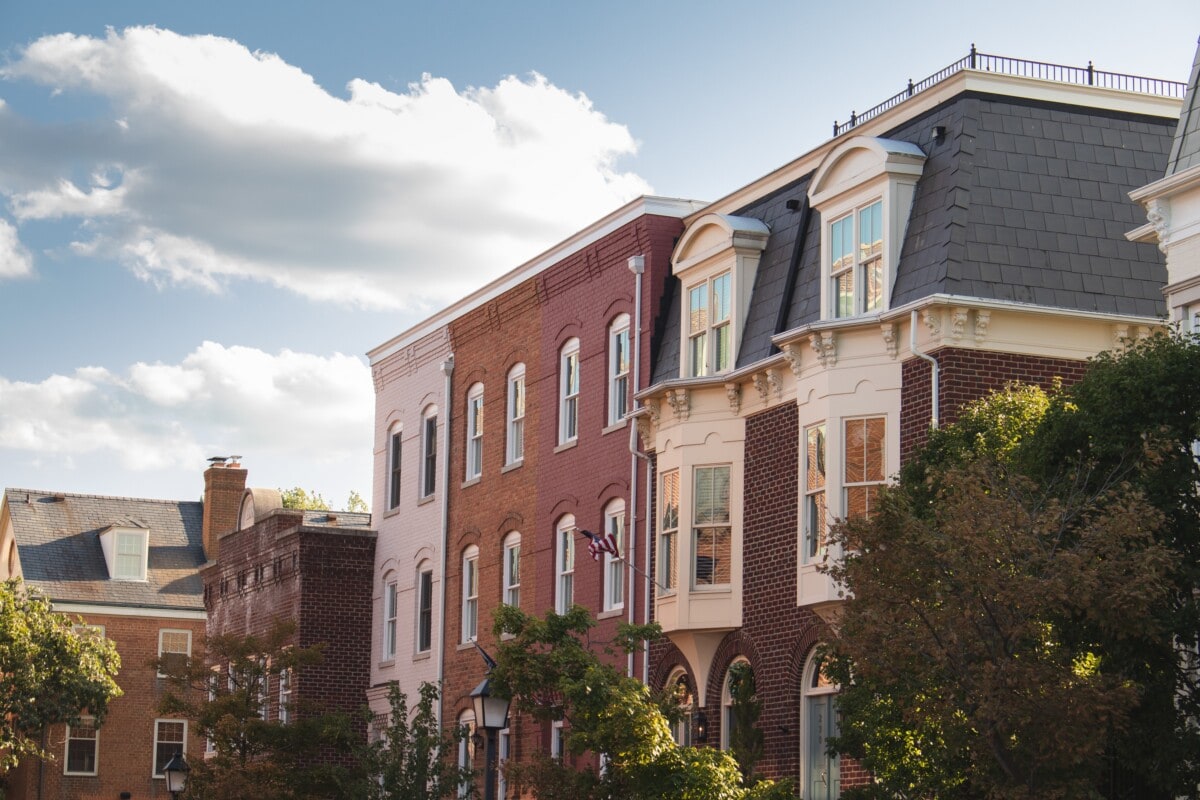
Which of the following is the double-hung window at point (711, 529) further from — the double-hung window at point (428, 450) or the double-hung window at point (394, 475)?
the double-hung window at point (394, 475)

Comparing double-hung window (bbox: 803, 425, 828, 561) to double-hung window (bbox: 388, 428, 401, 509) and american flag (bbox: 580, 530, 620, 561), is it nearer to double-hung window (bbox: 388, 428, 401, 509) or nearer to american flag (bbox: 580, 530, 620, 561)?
american flag (bbox: 580, 530, 620, 561)

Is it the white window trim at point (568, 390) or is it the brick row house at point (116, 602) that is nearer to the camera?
the white window trim at point (568, 390)

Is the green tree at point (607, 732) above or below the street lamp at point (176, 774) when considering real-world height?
above

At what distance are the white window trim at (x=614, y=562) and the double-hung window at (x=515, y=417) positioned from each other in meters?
4.31

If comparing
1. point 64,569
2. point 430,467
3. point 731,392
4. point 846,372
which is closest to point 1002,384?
point 846,372

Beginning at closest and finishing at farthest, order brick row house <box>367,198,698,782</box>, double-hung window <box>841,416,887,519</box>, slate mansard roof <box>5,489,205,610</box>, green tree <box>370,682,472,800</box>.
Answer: double-hung window <box>841,416,887,519</box>, green tree <box>370,682,472,800</box>, brick row house <box>367,198,698,782</box>, slate mansard roof <box>5,489,205,610</box>

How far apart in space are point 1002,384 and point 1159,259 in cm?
325

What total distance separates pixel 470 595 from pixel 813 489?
13.7 metres

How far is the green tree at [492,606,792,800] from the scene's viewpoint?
22641 mm

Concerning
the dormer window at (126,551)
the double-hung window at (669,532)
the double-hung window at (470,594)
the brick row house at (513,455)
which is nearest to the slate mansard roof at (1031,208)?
the double-hung window at (669,532)

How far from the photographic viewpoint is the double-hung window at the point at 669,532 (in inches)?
1173

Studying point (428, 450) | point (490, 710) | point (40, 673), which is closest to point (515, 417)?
point (428, 450)

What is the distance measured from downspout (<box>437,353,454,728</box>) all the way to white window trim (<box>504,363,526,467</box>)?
2743mm

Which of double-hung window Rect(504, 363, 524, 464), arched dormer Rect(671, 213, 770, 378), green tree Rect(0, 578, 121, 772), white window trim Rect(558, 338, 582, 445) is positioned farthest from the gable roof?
green tree Rect(0, 578, 121, 772)
